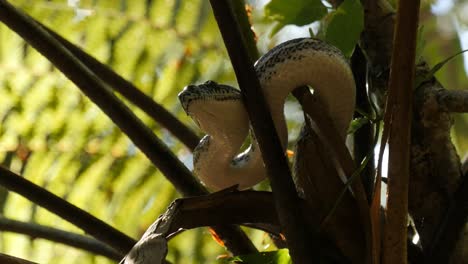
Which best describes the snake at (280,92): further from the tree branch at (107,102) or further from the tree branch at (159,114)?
the tree branch at (159,114)

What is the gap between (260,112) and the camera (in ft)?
2.09

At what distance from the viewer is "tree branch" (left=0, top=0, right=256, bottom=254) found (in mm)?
918

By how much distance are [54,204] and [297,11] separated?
1.30 ft

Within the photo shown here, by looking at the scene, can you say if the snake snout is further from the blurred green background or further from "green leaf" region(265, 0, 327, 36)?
the blurred green background

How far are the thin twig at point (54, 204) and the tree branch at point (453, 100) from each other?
1.47 feet

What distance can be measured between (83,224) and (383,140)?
0.43 meters

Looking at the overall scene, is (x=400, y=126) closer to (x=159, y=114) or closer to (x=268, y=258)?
(x=268, y=258)

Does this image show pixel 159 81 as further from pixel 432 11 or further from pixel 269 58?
pixel 269 58

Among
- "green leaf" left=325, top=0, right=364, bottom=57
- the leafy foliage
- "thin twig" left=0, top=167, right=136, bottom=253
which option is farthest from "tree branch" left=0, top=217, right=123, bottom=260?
"green leaf" left=325, top=0, right=364, bottom=57

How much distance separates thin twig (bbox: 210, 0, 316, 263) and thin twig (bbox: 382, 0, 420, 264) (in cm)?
8

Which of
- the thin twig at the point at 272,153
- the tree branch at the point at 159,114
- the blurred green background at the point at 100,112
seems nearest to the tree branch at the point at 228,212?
the thin twig at the point at 272,153

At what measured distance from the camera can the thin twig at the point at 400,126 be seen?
1.91ft

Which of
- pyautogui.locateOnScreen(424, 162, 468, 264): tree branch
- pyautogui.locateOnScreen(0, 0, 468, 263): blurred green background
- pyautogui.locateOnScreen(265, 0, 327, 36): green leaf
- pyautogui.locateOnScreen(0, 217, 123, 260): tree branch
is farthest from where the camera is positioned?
pyautogui.locateOnScreen(0, 0, 468, 263): blurred green background

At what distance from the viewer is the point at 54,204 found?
34.5 inches
